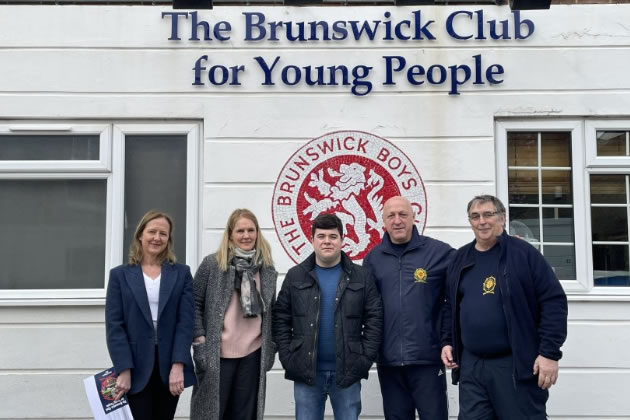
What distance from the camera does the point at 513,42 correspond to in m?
5.24

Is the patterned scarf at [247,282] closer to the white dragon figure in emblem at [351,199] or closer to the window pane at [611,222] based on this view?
the white dragon figure in emblem at [351,199]

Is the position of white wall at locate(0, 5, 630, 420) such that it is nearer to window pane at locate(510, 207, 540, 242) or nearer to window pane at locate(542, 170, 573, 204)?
window pane at locate(510, 207, 540, 242)

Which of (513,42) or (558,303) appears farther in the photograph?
(513,42)

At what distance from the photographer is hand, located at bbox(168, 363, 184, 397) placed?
3.71 metres

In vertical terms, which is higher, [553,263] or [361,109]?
[361,109]

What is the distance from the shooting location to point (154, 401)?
12.4 feet

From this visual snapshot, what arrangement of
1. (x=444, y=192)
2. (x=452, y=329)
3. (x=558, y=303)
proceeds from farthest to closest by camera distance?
1. (x=444, y=192)
2. (x=452, y=329)
3. (x=558, y=303)

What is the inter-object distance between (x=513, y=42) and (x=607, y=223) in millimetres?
1530

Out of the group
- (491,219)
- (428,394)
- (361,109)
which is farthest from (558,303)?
(361,109)

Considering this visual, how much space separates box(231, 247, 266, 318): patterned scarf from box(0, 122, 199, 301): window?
49.1 inches

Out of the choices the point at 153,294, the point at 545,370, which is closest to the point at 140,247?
the point at 153,294

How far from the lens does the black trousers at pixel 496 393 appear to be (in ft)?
11.9

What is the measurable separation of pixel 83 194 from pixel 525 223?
131 inches

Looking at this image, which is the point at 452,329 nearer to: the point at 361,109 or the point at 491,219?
the point at 491,219
